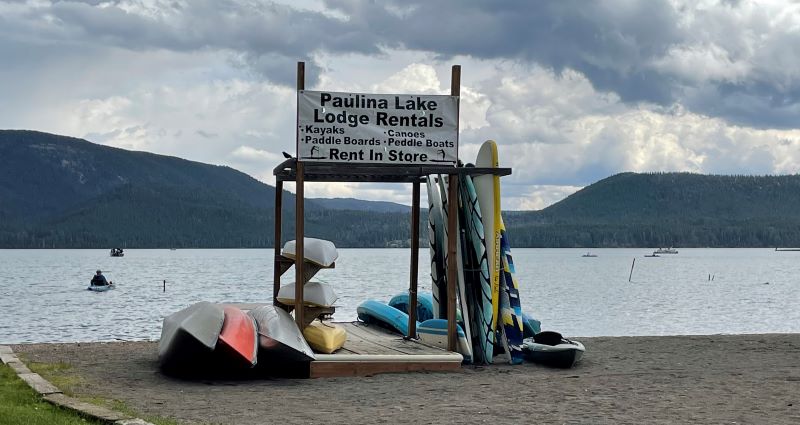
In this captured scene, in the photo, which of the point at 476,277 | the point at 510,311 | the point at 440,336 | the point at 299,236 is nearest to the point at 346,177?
the point at 299,236

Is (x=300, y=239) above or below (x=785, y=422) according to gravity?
above

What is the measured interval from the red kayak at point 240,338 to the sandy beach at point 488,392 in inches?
13.2

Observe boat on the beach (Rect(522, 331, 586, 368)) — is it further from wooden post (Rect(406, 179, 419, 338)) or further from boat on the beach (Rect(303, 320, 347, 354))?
boat on the beach (Rect(303, 320, 347, 354))

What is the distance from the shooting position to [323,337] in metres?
13.4

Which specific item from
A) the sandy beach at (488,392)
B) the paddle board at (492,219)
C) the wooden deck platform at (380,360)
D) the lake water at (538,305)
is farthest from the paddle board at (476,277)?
the lake water at (538,305)

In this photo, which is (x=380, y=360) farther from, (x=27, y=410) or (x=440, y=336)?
(x=27, y=410)

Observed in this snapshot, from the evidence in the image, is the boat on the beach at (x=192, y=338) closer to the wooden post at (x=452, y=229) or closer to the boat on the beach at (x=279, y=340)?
the boat on the beach at (x=279, y=340)

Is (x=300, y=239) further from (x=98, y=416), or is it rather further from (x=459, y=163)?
(x=98, y=416)

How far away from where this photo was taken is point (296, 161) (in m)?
13.5

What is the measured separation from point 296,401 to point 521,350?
447 cm

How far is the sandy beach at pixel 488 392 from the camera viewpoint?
32.9 feet

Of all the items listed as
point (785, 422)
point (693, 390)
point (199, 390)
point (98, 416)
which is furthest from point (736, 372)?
point (98, 416)

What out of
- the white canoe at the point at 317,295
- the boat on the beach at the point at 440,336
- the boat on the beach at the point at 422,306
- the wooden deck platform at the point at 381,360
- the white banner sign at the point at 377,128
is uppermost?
the white banner sign at the point at 377,128

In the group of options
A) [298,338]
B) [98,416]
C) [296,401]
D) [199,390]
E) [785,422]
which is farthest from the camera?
[298,338]
